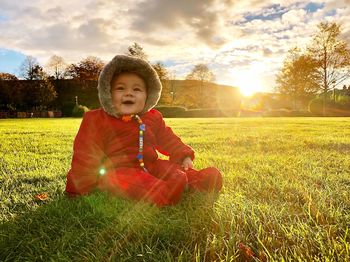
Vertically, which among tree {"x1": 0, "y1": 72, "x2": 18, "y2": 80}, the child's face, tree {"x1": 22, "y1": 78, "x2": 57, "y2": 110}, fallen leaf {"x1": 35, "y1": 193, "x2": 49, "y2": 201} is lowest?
fallen leaf {"x1": 35, "y1": 193, "x2": 49, "y2": 201}

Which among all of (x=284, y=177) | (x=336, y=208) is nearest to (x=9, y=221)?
(x=336, y=208)

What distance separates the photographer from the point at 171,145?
126 inches

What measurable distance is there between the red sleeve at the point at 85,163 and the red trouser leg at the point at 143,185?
0.12 metres

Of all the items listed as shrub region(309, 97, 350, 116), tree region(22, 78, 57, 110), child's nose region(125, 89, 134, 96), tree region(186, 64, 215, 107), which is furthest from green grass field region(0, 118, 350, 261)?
tree region(186, 64, 215, 107)

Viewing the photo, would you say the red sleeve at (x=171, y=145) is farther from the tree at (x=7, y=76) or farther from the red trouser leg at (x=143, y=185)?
the tree at (x=7, y=76)

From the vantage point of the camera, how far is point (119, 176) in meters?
2.58

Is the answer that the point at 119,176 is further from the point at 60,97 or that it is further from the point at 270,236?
the point at 60,97

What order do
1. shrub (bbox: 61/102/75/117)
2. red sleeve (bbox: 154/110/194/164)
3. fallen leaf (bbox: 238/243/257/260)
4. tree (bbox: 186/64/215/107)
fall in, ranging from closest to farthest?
fallen leaf (bbox: 238/243/257/260), red sleeve (bbox: 154/110/194/164), shrub (bbox: 61/102/75/117), tree (bbox: 186/64/215/107)

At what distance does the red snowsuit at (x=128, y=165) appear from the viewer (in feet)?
7.82

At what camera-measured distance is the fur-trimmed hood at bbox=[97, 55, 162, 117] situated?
2838 mm

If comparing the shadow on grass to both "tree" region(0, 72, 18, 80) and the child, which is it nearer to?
the child

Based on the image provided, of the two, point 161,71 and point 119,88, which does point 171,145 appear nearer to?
point 119,88

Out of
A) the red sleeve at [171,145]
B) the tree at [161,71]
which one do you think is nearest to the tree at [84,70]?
the tree at [161,71]

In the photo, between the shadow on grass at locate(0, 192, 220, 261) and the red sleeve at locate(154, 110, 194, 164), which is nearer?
the shadow on grass at locate(0, 192, 220, 261)
